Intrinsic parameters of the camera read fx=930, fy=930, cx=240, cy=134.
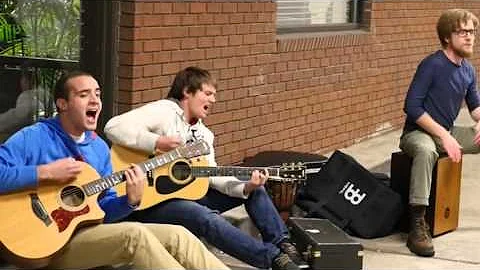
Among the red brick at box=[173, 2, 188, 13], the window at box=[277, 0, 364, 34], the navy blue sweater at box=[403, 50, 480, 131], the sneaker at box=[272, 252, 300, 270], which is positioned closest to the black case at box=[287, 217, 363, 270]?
the sneaker at box=[272, 252, 300, 270]

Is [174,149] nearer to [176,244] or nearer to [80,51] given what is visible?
[176,244]

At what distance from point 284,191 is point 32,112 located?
1.67 meters

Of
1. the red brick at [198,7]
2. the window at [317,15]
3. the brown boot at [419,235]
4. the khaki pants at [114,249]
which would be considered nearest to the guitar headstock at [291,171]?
the brown boot at [419,235]

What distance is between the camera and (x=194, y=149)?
16.4 feet

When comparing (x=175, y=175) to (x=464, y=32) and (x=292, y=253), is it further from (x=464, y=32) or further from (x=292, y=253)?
(x=464, y=32)

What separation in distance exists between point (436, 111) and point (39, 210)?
Answer: 3.08 m

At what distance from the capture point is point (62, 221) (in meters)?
4.21

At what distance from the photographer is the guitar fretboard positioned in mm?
4352

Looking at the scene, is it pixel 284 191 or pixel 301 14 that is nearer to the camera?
pixel 284 191

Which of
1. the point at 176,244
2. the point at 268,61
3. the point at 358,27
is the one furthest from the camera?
the point at 358,27

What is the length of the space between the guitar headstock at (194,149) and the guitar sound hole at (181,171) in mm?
54

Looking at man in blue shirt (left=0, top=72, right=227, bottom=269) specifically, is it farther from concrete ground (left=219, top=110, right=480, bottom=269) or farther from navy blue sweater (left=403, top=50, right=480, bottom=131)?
navy blue sweater (left=403, top=50, right=480, bottom=131)

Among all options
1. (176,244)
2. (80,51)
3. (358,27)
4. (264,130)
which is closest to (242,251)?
(176,244)

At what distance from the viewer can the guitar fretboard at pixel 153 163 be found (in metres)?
4.35
